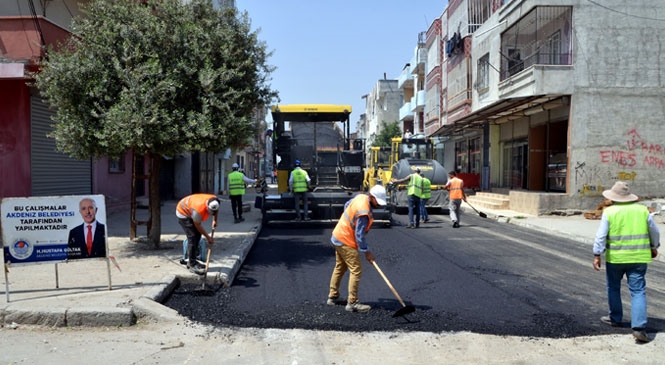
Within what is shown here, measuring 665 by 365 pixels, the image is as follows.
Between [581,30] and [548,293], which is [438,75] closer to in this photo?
[581,30]

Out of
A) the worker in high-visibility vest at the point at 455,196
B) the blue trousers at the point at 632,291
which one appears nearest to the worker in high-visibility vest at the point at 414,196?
the worker in high-visibility vest at the point at 455,196

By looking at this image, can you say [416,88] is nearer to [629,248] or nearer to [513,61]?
[513,61]

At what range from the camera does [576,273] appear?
7992mm

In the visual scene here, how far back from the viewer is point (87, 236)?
6.24 m

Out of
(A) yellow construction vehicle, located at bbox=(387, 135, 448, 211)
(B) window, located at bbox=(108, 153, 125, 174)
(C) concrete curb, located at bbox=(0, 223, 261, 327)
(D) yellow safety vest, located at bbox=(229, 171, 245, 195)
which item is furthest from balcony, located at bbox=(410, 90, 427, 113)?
(C) concrete curb, located at bbox=(0, 223, 261, 327)

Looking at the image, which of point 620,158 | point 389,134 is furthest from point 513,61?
point 389,134

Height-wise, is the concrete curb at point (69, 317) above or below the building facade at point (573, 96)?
below

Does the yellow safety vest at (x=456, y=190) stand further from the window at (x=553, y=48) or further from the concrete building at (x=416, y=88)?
the concrete building at (x=416, y=88)

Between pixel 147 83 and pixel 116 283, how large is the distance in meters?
2.93

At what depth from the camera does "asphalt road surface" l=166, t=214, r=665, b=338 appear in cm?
545

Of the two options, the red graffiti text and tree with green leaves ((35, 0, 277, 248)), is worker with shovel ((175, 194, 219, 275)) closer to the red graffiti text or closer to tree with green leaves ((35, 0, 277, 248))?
tree with green leaves ((35, 0, 277, 248))

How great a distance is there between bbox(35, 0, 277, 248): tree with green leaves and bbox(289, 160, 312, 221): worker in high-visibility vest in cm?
425

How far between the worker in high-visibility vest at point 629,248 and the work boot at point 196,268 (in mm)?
4743

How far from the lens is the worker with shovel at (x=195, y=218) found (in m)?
6.99
